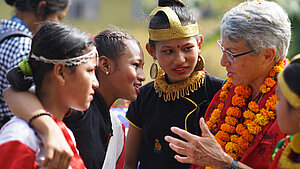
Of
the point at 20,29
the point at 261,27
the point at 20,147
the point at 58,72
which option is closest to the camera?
the point at 20,147

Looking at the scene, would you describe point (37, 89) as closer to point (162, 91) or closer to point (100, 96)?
point (100, 96)

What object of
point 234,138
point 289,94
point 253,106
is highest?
point 289,94

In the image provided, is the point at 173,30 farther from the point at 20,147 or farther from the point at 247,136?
the point at 20,147

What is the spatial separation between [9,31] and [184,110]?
209 centimetres

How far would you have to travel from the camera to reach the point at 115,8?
687 inches

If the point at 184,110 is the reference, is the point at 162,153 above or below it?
below

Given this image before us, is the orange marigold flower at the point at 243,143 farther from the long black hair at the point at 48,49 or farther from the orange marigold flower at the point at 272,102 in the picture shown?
the long black hair at the point at 48,49

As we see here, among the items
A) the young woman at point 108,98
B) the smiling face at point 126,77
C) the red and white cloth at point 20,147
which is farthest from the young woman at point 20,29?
the red and white cloth at point 20,147

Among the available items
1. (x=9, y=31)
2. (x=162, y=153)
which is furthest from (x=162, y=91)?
(x=9, y=31)

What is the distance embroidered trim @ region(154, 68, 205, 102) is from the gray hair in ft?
1.87

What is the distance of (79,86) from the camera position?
2.57 meters

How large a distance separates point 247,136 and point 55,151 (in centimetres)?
134

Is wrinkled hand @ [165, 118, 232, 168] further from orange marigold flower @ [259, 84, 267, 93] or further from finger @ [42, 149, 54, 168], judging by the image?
finger @ [42, 149, 54, 168]

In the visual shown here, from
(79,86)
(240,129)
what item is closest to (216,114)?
(240,129)
